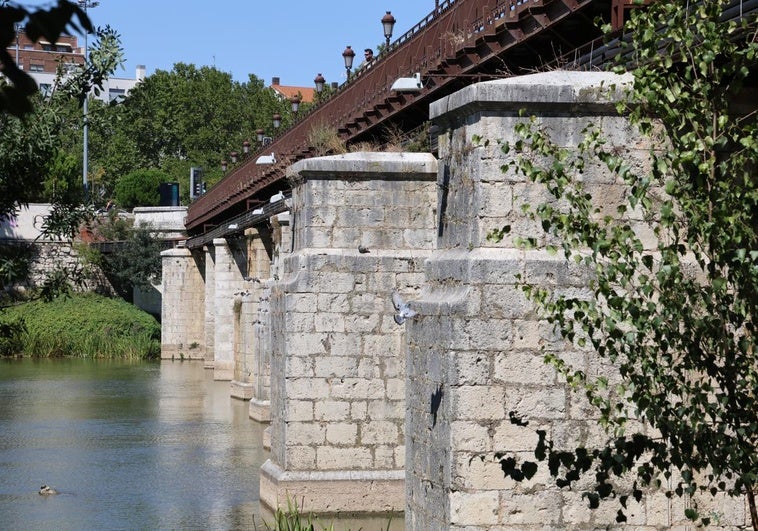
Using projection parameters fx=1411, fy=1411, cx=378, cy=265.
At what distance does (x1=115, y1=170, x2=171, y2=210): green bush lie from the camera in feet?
275

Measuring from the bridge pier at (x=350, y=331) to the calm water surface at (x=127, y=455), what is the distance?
103cm

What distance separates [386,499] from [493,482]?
657cm

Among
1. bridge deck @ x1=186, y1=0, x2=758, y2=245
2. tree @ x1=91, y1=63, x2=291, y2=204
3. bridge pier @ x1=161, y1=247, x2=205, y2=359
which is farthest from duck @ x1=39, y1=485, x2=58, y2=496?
tree @ x1=91, y1=63, x2=291, y2=204

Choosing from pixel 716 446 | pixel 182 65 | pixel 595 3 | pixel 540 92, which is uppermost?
pixel 182 65

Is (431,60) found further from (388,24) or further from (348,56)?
(348,56)

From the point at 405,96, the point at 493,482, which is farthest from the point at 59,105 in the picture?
the point at 405,96

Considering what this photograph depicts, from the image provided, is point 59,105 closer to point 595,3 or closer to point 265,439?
point 595,3

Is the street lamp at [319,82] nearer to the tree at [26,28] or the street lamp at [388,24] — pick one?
the street lamp at [388,24]

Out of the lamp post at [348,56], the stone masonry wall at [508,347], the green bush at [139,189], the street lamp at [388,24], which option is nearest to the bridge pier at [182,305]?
the lamp post at [348,56]

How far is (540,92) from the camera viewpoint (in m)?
8.98

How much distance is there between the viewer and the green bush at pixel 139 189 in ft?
275

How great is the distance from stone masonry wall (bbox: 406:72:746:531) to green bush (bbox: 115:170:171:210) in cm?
7569

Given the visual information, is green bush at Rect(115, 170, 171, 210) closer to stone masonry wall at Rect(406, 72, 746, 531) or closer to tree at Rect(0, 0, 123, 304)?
tree at Rect(0, 0, 123, 304)

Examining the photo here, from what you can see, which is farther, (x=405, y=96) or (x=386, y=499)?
(x=405, y=96)
